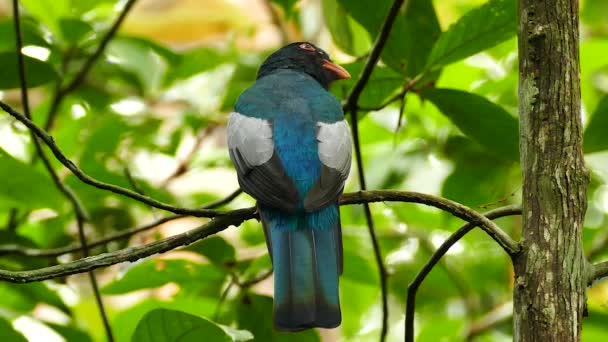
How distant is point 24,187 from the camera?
2670mm

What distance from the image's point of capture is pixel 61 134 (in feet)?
11.0

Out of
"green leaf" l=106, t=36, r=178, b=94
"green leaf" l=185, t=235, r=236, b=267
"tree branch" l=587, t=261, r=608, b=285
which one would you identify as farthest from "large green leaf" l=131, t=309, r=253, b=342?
"green leaf" l=106, t=36, r=178, b=94

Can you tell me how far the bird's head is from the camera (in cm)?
349

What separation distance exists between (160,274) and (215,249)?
0.65ft

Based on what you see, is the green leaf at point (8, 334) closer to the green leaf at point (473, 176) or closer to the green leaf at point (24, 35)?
the green leaf at point (24, 35)

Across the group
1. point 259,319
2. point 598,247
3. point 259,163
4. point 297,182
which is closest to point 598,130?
point 297,182

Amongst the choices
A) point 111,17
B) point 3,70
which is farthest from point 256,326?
point 111,17

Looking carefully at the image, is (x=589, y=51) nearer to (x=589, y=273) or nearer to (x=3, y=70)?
(x=589, y=273)

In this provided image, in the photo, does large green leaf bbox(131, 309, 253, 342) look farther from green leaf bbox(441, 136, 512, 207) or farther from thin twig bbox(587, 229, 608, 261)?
thin twig bbox(587, 229, 608, 261)

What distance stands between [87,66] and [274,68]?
73 centimetres

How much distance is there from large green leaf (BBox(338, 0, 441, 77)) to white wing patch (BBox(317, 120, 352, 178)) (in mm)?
254

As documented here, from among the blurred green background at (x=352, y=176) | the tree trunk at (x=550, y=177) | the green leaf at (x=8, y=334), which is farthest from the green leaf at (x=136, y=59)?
the tree trunk at (x=550, y=177)

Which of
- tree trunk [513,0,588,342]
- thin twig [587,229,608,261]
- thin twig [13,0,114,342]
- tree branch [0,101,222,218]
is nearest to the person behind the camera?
tree trunk [513,0,588,342]

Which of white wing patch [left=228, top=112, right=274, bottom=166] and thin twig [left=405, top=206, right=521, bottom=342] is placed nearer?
thin twig [left=405, top=206, right=521, bottom=342]
